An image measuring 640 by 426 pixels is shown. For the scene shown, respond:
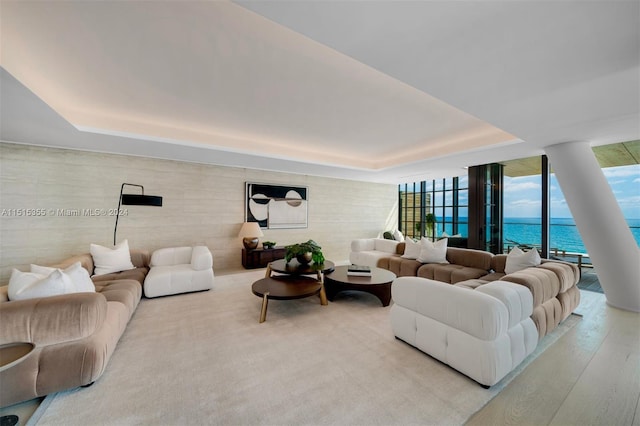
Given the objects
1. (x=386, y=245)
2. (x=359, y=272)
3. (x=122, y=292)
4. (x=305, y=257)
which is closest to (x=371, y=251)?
(x=386, y=245)

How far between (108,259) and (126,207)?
1.49 metres

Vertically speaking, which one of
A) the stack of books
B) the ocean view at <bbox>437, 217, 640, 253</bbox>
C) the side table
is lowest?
the side table

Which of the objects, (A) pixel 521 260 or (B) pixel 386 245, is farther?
(B) pixel 386 245

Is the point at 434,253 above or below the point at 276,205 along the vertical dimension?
below

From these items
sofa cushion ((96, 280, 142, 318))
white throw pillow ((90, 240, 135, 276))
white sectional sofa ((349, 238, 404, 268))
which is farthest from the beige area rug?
white sectional sofa ((349, 238, 404, 268))

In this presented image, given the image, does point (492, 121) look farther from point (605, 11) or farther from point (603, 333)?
point (603, 333)

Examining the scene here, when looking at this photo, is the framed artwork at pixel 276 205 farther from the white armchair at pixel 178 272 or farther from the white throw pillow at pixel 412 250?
the white throw pillow at pixel 412 250

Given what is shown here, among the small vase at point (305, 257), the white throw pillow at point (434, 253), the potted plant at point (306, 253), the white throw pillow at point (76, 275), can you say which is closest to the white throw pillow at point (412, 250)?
the white throw pillow at point (434, 253)

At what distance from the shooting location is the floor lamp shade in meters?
5.45

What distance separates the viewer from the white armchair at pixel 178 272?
3594 millimetres

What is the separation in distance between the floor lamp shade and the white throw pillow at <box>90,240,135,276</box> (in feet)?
7.07

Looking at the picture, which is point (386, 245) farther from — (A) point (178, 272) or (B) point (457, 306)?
(A) point (178, 272)

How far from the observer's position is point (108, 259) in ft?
11.7

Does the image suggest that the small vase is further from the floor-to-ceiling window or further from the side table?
the floor-to-ceiling window
